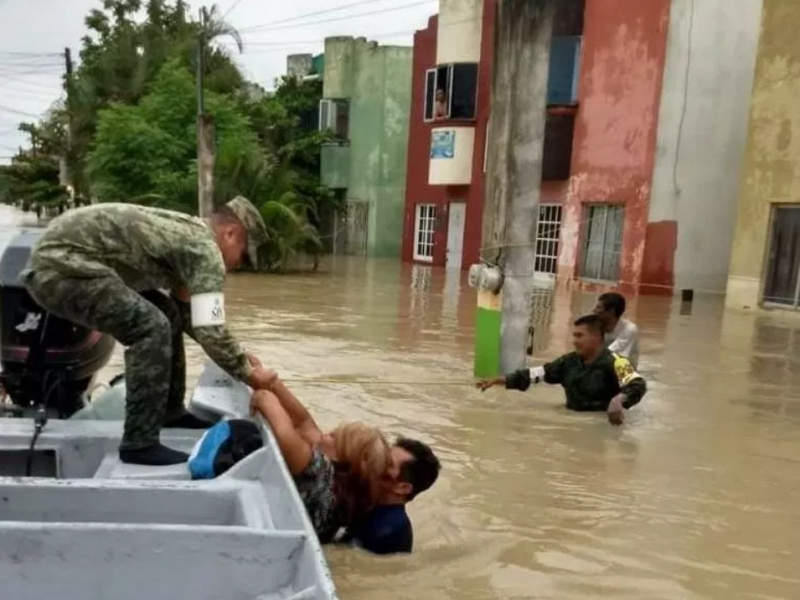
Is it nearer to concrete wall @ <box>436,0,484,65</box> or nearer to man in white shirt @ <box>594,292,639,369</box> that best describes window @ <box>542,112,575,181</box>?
concrete wall @ <box>436,0,484,65</box>

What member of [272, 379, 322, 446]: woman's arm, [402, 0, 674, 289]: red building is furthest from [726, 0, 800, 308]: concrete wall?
[272, 379, 322, 446]: woman's arm

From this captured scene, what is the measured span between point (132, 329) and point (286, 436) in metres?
0.72

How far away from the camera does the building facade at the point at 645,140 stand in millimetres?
18781

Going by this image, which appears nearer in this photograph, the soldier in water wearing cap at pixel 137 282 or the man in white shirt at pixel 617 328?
the soldier in water wearing cap at pixel 137 282

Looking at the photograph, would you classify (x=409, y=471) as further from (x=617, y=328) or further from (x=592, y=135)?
(x=592, y=135)

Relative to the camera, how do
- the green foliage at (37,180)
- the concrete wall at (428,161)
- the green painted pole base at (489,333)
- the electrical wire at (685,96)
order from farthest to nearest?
the green foliage at (37,180) → the concrete wall at (428,161) → the electrical wire at (685,96) → the green painted pole base at (489,333)

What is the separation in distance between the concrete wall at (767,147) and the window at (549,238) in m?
5.83

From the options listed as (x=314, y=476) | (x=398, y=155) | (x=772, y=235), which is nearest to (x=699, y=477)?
(x=314, y=476)

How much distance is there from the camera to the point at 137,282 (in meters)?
3.71

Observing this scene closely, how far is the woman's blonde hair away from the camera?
3.67 metres

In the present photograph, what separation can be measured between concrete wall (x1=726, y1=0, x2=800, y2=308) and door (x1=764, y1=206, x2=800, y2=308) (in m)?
0.19

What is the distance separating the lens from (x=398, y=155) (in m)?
31.7

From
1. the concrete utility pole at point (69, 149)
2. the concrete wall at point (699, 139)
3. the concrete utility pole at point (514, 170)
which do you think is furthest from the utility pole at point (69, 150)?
the concrete utility pole at point (514, 170)

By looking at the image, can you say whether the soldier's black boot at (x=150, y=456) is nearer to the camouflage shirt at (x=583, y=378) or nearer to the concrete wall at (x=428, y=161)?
the camouflage shirt at (x=583, y=378)
